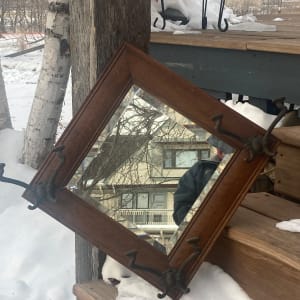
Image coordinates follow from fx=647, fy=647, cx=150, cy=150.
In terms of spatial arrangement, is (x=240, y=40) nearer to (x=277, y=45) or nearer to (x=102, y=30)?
(x=277, y=45)

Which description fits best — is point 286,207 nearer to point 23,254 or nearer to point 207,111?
point 207,111

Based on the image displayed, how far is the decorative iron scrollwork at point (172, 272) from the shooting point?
58.0 inches

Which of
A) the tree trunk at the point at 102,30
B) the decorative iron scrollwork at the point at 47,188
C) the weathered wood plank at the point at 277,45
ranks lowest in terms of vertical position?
the decorative iron scrollwork at the point at 47,188

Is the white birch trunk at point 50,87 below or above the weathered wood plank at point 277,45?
below

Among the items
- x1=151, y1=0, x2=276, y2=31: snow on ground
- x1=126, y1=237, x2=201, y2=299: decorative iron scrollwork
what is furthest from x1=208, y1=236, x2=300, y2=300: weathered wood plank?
x1=151, y1=0, x2=276, y2=31: snow on ground

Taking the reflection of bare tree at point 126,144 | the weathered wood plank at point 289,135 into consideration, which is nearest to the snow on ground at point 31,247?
the weathered wood plank at point 289,135

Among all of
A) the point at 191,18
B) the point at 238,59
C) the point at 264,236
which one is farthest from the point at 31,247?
the point at 264,236

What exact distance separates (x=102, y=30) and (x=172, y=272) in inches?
25.3

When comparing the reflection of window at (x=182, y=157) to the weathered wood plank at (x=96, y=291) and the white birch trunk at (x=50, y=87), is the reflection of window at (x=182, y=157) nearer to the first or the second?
the weathered wood plank at (x=96, y=291)

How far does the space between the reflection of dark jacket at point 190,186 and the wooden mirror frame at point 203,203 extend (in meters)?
0.06

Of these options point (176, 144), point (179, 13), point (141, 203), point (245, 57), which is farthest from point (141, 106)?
point (179, 13)

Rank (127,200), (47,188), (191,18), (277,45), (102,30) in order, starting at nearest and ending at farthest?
(47,188), (127,200), (102,30), (277,45), (191,18)

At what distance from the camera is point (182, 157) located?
1.60 m

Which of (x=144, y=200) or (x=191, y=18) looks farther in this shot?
(x=191, y=18)
